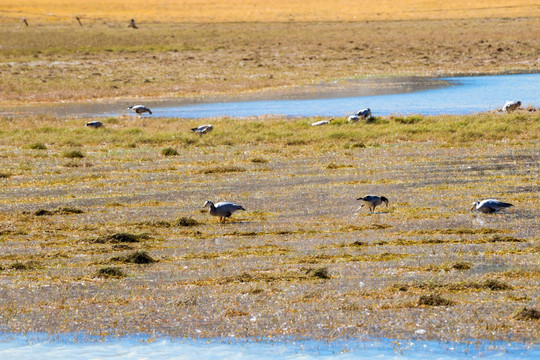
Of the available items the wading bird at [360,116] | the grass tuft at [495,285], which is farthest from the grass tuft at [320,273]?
the wading bird at [360,116]

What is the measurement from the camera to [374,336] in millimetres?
9508

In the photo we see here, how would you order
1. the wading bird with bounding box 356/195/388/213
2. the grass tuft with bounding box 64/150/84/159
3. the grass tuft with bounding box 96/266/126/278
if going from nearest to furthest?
1. the grass tuft with bounding box 96/266/126/278
2. the wading bird with bounding box 356/195/388/213
3. the grass tuft with bounding box 64/150/84/159

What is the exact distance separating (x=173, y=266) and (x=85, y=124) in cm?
1850

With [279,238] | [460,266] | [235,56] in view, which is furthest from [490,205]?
[235,56]

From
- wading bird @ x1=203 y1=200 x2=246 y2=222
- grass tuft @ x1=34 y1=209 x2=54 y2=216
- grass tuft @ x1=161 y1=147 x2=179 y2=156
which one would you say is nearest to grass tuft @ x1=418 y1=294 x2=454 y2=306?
wading bird @ x1=203 y1=200 x2=246 y2=222

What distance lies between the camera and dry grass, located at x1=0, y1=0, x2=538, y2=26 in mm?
98562

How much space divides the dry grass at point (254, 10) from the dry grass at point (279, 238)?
74.2 m

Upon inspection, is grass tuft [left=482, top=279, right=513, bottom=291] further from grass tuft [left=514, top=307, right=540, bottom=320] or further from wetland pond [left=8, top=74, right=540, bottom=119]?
wetland pond [left=8, top=74, right=540, bottom=119]

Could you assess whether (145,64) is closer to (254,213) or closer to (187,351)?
(254,213)

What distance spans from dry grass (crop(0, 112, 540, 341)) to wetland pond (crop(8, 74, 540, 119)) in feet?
23.1

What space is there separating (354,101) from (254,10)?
3088 inches

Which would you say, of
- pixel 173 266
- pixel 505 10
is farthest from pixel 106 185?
pixel 505 10

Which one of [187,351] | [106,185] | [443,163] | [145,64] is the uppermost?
[145,64]

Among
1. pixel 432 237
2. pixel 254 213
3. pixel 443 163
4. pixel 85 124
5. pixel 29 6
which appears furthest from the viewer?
pixel 29 6
